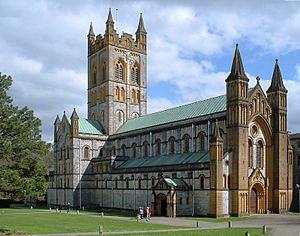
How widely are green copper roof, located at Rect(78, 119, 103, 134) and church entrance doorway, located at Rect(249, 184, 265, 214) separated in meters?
38.0

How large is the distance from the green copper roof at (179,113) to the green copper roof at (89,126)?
4387 millimetres

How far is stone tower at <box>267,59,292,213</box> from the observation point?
64.6 metres

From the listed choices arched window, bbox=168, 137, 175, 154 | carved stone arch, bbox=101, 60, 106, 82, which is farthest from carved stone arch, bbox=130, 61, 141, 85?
arched window, bbox=168, 137, 175, 154

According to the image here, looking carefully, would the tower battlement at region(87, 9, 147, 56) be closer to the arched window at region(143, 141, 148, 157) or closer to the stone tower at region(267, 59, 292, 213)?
the arched window at region(143, 141, 148, 157)

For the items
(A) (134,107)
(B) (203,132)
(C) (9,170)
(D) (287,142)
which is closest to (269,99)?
(D) (287,142)

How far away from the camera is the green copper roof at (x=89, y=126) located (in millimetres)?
89938

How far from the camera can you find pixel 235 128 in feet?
196

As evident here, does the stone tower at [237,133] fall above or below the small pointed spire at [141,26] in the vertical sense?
below

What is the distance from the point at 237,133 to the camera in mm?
59344

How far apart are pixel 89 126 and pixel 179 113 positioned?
23.7m

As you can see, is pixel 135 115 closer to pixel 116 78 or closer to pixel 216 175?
pixel 116 78

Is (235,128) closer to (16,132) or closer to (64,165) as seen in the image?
(16,132)

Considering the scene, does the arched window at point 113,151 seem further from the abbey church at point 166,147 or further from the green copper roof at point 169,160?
the green copper roof at point 169,160

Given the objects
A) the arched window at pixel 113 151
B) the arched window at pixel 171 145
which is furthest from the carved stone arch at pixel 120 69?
the arched window at pixel 171 145
